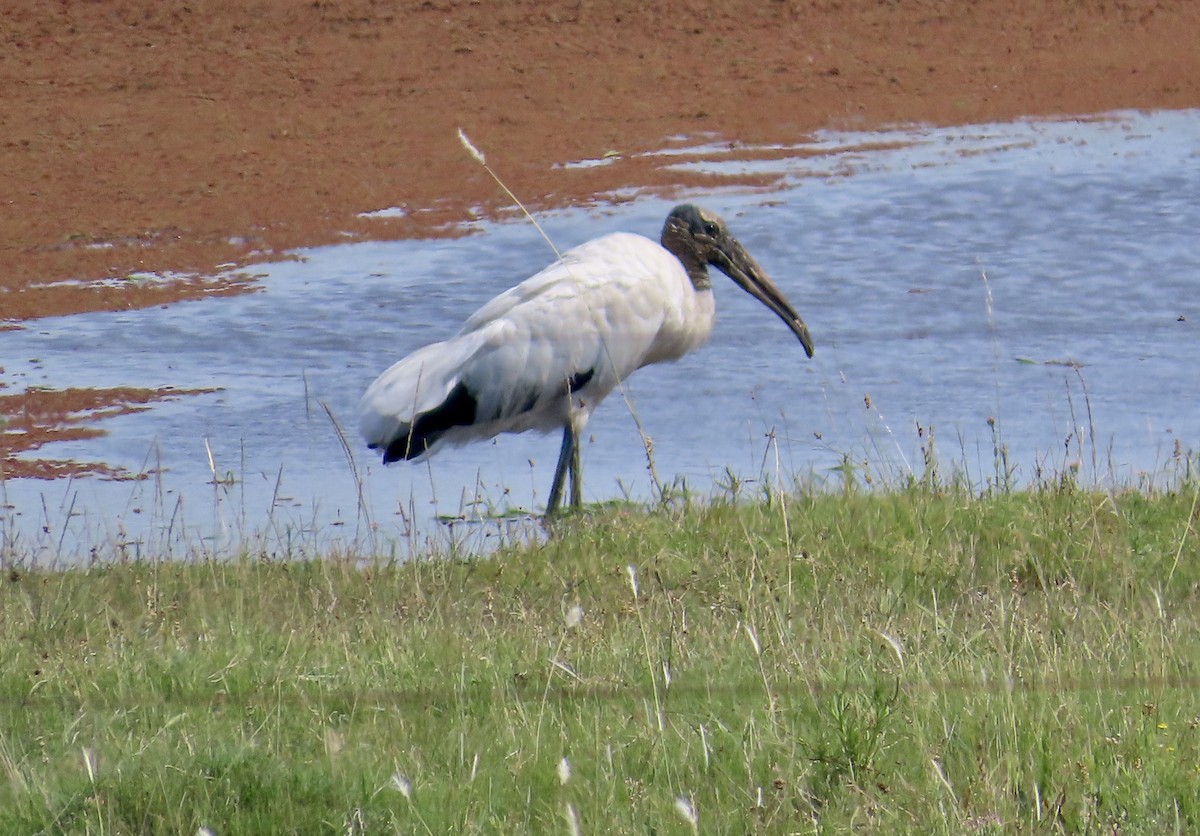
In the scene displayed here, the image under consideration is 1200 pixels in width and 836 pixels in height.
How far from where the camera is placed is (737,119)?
570 inches

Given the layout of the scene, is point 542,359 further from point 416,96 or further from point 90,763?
point 416,96

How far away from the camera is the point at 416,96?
15.2 meters

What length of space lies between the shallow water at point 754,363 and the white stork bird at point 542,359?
0.26 m

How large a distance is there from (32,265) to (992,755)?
29.1ft

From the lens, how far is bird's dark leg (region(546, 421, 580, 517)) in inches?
268

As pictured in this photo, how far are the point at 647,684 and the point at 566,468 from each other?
3021 mm

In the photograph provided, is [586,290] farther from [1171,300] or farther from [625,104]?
[625,104]

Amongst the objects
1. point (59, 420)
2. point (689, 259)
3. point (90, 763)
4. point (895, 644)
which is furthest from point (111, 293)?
point (895, 644)

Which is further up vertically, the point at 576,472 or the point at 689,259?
the point at 689,259

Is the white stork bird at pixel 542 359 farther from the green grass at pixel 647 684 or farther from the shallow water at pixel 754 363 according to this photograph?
the green grass at pixel 647 684

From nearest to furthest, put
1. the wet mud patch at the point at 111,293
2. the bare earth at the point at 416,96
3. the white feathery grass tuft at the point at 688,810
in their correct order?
the white feathery grass tuft at the point at 688,810 < the wet mud patch at the point at 111,293 < the bare earth at the point at 416,96

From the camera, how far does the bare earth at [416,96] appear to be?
12.0 metres

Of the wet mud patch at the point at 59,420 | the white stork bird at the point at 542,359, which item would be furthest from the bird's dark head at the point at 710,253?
the wet mud patch at the point at 59,420

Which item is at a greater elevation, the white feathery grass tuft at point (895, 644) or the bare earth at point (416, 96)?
the white feathery grass tuft at point (895, 644)
